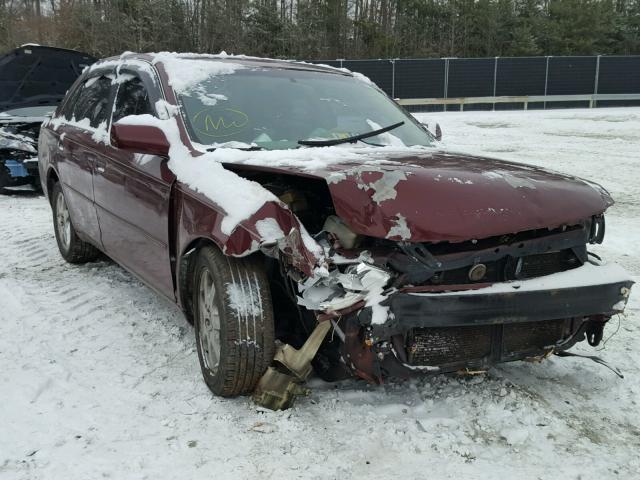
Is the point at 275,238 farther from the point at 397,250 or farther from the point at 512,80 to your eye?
the point at 512,80

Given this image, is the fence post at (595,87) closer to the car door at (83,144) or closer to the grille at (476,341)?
the car door at (83,144)

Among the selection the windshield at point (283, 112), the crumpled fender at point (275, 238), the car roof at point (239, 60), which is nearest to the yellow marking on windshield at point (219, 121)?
the windshield at point (283, 112)

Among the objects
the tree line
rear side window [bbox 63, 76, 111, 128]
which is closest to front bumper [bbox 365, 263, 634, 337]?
rear side window [bbox 63, 76, 111, 128]

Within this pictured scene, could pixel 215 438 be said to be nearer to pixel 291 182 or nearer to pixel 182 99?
pixel 291 182

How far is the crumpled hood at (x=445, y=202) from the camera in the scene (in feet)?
8.00

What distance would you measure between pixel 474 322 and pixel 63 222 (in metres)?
4.09

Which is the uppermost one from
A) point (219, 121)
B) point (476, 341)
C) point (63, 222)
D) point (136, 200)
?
point (219, 121)

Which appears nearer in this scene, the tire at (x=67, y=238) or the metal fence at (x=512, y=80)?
the tire at (x=67, y=238)

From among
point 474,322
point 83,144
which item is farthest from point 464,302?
point 83,144

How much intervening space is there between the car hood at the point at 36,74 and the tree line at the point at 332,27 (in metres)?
22.6

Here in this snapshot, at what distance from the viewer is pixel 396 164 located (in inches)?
111

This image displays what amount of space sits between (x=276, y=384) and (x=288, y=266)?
585 millimetres

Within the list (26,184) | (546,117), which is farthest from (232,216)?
(546,117)

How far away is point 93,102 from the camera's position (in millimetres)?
4746
